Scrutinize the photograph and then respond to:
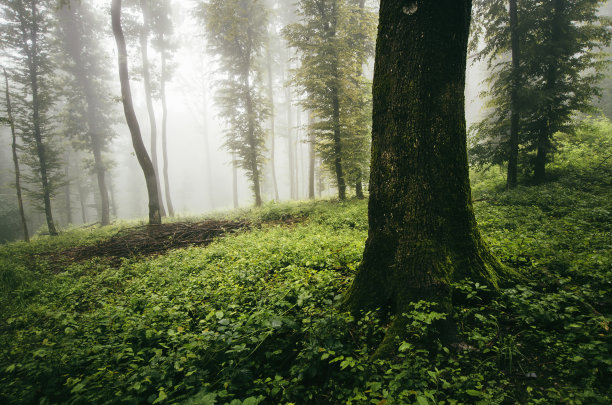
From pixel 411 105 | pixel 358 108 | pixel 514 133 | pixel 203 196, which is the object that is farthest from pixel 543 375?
pixel 203 196

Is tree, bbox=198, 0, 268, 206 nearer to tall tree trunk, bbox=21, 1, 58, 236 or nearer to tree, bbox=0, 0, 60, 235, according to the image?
tree, bbox=0, 0, 60, 235

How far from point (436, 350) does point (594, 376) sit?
1.07 m

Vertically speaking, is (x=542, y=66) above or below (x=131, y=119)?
above

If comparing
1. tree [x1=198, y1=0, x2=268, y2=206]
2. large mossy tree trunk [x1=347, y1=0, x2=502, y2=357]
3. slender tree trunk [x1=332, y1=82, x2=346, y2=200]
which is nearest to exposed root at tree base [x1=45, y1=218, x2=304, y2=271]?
slender tree trunk [x1=332, y1=82, x2=346, y2=200]

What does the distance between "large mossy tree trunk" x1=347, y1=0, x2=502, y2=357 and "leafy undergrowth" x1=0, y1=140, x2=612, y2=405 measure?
1.01 ft

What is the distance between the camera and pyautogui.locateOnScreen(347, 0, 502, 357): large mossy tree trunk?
9.52 ft

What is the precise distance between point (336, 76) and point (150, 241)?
11.0m

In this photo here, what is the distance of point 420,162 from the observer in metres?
3.02

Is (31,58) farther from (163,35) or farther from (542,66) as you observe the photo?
(542,66)

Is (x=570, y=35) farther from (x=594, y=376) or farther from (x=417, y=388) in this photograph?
(x=417, y=388)

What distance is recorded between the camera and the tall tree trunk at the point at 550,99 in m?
9.61

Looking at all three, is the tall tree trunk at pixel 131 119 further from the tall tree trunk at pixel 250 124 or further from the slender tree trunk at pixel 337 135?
the slender tree trunk at pixel 337 135

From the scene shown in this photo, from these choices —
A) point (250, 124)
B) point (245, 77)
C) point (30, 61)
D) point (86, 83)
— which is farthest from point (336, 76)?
point (86, 83)

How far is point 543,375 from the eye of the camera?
2139mm
